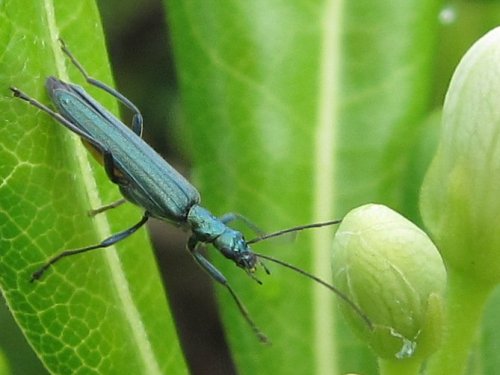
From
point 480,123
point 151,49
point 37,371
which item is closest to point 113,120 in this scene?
point 480,123

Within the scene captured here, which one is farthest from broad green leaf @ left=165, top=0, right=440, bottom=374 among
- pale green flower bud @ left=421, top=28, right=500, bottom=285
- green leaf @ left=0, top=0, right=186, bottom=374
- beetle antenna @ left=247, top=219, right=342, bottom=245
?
A: pale green flower bud @ left=421, top=28, right=500, bottom=285

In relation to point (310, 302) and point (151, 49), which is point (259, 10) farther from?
point (151, 49)

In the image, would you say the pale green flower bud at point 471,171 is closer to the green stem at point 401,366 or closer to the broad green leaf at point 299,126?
the green stem at point 401,366

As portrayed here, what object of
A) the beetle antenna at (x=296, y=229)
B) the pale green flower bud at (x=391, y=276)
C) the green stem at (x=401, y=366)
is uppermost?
the pale green flower bud at (x=391, y=276)

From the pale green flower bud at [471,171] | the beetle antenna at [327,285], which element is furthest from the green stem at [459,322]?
the beetle antenna at [327,285]

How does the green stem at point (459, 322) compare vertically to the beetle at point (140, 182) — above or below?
below

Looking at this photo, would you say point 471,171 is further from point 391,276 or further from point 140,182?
point 140,182
